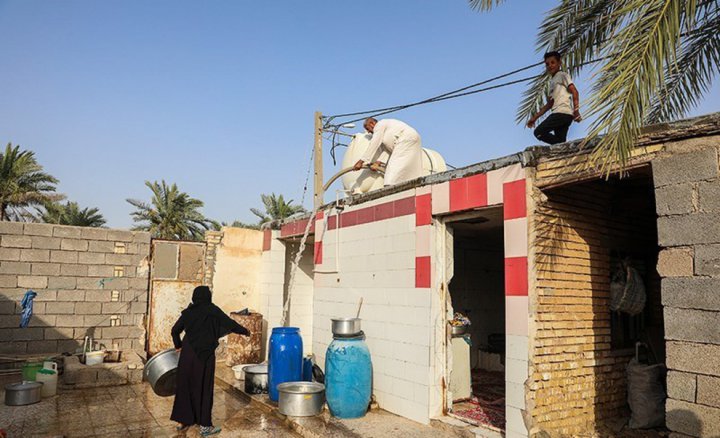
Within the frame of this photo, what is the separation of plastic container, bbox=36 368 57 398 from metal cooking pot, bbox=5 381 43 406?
330mm

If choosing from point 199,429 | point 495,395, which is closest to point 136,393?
point 199,429

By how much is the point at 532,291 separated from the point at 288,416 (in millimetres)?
3268

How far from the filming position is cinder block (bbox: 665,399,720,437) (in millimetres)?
3412

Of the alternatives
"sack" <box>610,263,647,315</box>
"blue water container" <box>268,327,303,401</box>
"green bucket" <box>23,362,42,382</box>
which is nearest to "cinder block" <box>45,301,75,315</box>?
"green bucket" <box>23,362,42,382</box>

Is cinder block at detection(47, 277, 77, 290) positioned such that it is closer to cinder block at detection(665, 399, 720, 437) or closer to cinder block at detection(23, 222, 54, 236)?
cinder block at detection(23, 222, 54, 236)

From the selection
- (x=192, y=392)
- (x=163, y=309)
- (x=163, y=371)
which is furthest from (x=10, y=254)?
(x=192, y=392)

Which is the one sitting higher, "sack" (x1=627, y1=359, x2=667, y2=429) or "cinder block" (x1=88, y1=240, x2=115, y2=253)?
"cinder block" (x1=88, y1=240, x2=115, y2=253)

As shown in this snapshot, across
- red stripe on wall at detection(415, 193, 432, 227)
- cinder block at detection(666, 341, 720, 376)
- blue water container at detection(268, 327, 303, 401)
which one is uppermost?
red stripe on wall at detection(415, 193, 432, 227)

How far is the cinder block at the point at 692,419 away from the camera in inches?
134

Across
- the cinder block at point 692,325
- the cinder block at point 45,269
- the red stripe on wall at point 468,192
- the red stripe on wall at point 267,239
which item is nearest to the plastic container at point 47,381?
the cinder block at point 45,269

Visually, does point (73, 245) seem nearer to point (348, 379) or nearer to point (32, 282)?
point (32, 282)

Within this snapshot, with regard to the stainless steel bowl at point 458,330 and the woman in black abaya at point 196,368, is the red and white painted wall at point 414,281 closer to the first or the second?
the stainless steel bowl at point 458,330

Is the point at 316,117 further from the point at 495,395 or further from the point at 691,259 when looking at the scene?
the point at 691,259

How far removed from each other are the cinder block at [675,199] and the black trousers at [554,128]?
155cm
